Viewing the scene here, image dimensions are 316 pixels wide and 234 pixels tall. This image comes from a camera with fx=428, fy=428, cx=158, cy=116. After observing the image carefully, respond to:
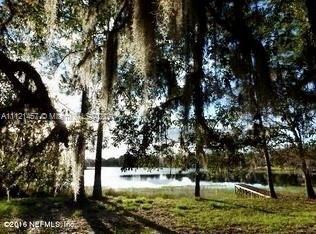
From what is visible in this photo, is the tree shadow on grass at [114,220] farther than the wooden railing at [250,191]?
No

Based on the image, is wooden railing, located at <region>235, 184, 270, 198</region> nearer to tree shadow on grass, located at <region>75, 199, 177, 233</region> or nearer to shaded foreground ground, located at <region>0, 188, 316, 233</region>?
shaded foreground ground, located at <region>0, 188, 316, 233</region>

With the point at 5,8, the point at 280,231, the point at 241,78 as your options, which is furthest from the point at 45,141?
the point at 280,231

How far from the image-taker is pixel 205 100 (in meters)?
6.35

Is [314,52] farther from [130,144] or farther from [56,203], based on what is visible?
[56,203]

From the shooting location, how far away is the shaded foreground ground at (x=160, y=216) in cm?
1150

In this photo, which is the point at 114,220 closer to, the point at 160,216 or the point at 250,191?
the point at 160,216

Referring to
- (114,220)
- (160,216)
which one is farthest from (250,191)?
(114,220)

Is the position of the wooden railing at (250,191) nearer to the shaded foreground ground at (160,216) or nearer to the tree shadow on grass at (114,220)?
the shaded foreground ground at (160,216)

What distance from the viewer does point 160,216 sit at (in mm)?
13945

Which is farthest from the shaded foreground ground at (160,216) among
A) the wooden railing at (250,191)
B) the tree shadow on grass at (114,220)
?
the wooden railing at (250,191)

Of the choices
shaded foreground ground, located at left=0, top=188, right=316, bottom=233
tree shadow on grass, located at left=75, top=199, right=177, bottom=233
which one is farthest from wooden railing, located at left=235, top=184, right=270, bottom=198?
tree shadow on grass, located at left=75, top=199, right=177, bottom=233

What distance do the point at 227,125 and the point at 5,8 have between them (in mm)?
4973

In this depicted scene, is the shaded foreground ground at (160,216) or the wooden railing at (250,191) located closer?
the shaded foreground ground at (160,216)

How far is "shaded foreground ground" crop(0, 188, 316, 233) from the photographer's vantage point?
11.5 m
